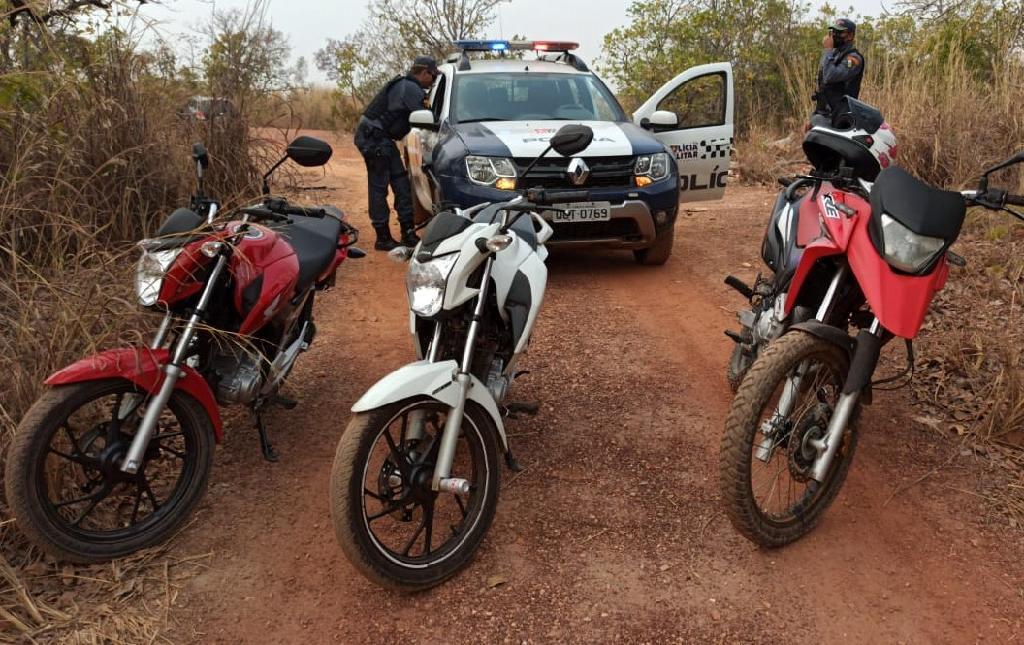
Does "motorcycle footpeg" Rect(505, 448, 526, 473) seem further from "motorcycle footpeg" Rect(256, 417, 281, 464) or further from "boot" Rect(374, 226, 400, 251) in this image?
"boot" Rect(374, 226, 400, 251)

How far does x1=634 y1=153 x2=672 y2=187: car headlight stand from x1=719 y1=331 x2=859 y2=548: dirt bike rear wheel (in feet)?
11.0

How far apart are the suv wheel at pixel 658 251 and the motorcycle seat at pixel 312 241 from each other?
3131mm

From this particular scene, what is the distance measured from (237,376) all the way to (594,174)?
3.45m

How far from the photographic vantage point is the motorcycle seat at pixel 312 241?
12.0 feet

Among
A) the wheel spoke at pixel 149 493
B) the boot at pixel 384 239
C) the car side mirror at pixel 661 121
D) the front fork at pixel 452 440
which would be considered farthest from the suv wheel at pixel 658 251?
the wheel spoke at pixel 149 493

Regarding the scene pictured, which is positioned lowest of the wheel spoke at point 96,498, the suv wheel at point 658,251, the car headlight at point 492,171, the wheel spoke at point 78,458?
the suv wheel at point 658,251

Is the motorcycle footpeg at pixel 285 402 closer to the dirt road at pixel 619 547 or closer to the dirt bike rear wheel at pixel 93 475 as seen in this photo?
the dirt road at pixel 619 547

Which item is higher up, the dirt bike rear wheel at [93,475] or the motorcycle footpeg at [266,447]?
the dirt bike rear wheel at [93,475]

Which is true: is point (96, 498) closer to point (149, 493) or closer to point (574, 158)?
point (149, 493)

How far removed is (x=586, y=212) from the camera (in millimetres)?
Result: 5965

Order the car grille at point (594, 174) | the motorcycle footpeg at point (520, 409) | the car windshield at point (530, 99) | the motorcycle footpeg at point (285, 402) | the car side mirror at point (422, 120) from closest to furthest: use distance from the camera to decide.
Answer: the motorcycle footpeg at point (520, 409) < the motorcycle footpeg at point (285, 402) < the car grille at point (594, 174) < the car side mirror at point (422, 120) < the car windshield at point (530, 99)

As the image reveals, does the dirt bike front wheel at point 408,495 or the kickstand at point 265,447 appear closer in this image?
the dirt bike front wheel at point 408,495

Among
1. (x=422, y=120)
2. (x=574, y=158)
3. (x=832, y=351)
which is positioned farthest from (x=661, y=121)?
(x=832, y=351)

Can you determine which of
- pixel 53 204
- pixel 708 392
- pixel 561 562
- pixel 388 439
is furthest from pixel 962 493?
pixel 53 204
